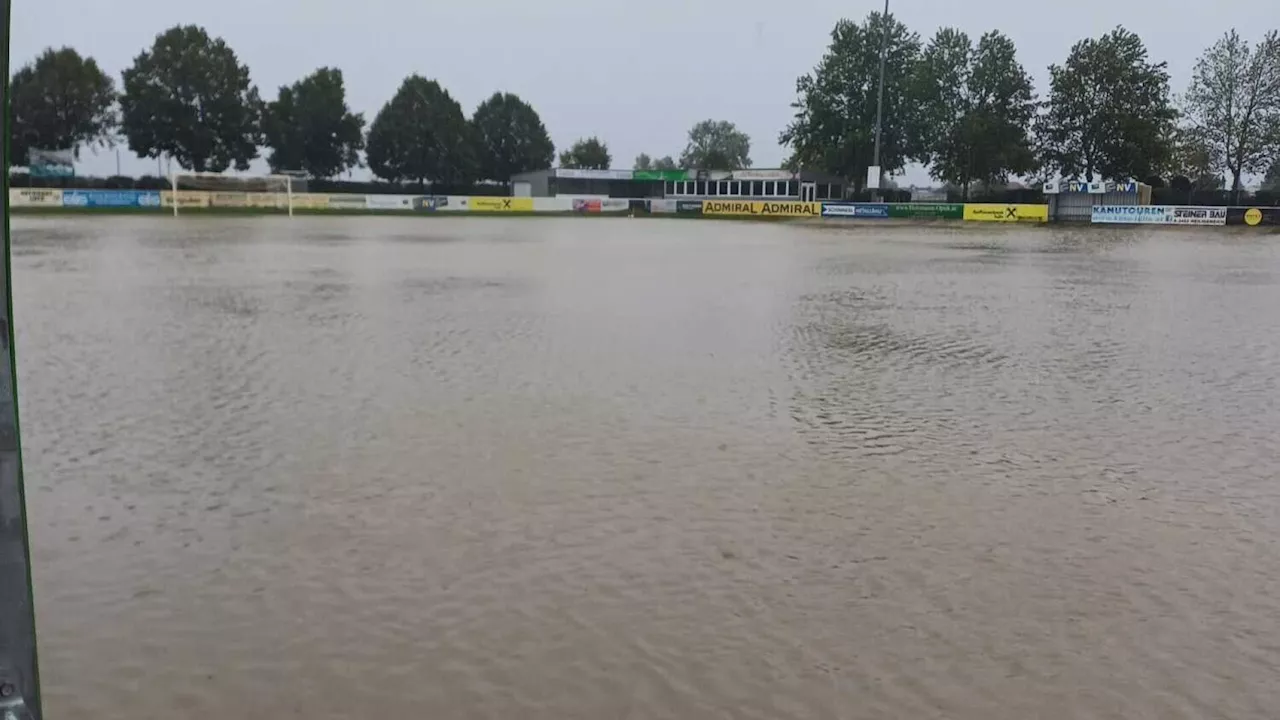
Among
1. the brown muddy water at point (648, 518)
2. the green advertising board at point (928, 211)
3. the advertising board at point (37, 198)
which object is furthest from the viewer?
the green advertising board at point (928, 211)

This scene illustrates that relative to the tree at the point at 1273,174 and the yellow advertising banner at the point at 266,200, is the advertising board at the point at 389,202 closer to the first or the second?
the yellow advertising banner at the point at 266,200

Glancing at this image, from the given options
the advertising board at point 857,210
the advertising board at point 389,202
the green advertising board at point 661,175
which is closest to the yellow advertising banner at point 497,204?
the advertising board at point 389,202

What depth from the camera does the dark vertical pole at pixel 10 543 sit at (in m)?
1.75

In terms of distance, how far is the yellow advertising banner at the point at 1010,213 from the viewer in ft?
197

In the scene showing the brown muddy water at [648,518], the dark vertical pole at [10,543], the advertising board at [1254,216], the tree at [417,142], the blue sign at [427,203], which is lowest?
Answer: the brown muddy water at [648,518]

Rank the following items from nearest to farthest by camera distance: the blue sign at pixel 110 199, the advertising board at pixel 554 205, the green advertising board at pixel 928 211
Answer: the blue sign at pixel 110 199 < the green advertising board at pixel 928 211 < the advertising board at pixel 554 205

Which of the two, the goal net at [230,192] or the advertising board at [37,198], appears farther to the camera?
the goal net at [230,192]

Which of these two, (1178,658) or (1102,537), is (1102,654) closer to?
(1178,658)

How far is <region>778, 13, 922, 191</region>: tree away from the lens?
82.1 m

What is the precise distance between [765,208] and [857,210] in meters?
7.87

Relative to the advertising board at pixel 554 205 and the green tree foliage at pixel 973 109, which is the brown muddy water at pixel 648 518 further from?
the green tree foliage at pixel 973 109

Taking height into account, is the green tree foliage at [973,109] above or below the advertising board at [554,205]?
above

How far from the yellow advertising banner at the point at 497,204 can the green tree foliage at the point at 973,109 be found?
3257cm

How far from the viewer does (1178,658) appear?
14.5ft
